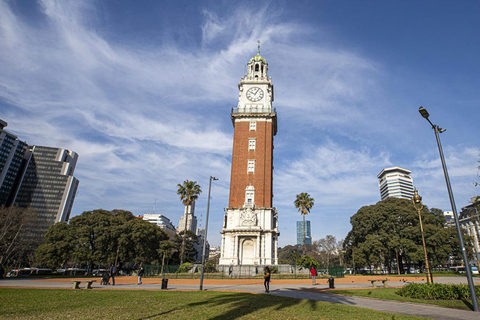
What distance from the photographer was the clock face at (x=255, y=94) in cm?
5188

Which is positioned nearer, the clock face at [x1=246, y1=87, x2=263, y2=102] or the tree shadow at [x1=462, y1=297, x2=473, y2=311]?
the tree shadow at [x1=462, y1=297, x2=473, y2=311]

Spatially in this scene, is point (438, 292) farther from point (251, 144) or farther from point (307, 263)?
point (251, 144)

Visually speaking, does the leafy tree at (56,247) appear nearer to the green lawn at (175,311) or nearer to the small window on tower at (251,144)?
the small window on tower at (251,144)

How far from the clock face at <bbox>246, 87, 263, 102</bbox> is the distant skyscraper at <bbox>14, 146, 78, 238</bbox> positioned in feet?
362

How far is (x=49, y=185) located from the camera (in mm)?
124500

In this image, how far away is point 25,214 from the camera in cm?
4497

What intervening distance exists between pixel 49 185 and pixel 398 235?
135m

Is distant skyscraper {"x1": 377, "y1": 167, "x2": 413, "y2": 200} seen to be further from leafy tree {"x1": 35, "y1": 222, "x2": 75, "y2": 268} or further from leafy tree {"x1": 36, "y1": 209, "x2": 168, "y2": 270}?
leafy tree {"x1": 35, "y1": 222, "x2": 75, "y2": 268}

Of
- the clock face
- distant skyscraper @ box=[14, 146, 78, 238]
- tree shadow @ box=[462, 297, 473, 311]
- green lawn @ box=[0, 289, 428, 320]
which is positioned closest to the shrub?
tree shadow @ box=[462, 297, 473, 311]

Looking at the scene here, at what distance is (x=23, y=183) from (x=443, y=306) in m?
148

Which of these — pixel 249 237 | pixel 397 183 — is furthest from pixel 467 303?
pixel 397 183

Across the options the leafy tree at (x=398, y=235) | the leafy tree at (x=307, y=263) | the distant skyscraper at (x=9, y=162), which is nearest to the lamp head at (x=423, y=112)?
the leafy tree at (x=307, y=263)

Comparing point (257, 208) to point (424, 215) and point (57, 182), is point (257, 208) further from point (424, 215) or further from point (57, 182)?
point (57, 182)

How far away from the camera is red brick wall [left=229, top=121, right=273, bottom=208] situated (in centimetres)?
4500
